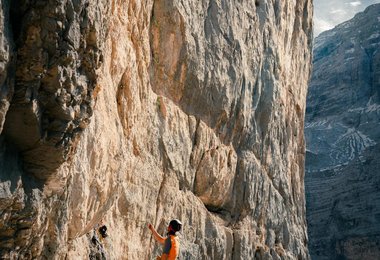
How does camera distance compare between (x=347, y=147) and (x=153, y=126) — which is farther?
(x=347, y=147)

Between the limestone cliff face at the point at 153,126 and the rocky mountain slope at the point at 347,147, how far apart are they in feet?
151

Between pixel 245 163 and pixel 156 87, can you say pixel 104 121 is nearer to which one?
pixel 156 87

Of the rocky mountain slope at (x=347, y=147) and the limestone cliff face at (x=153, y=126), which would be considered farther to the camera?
the rocky mountain slope at (x=347, y=147)

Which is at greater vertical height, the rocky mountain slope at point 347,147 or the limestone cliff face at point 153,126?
the rocky mountain slope at point 347,147

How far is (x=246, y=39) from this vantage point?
18766 mm

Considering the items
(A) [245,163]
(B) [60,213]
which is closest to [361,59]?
(A) [245,163]

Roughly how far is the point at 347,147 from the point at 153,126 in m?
83.1

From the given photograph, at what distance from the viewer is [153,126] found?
13031 mm

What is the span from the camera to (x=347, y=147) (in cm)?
9175

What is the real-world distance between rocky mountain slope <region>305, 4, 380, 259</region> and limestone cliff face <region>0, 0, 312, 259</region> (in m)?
45.9

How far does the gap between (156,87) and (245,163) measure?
6.71 metres

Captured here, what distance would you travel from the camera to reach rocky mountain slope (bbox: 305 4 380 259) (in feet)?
232

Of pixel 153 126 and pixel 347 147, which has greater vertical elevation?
pixel 347 147

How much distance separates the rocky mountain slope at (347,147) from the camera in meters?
70.8
